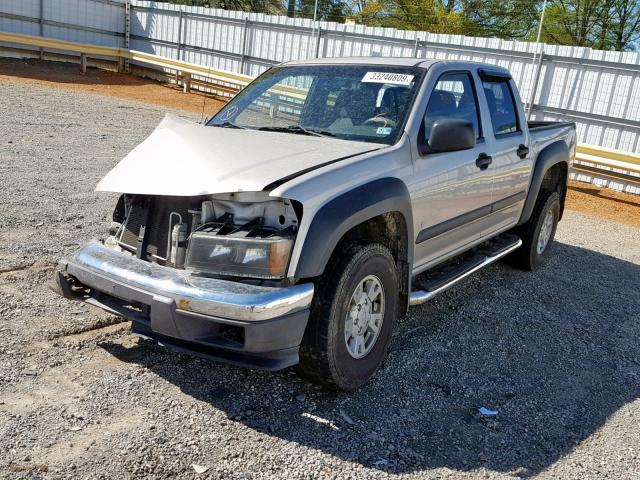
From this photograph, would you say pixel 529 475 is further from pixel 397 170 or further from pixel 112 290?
pixel 112 290

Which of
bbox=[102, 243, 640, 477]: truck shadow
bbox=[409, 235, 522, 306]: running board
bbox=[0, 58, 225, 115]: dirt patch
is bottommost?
bbox=[102, 243, 640, 477]: truck shadow

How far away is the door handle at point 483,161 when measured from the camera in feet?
16.1

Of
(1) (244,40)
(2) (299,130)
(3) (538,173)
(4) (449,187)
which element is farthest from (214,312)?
(1) (244,40)

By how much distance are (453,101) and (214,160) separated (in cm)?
224

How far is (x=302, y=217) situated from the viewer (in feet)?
10.6

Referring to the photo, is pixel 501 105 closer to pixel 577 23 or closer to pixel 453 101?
pixel 453 101

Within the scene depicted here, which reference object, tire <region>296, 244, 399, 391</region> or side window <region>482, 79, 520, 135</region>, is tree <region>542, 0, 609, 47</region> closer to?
side window <region>482, 79, 520, 135</region>

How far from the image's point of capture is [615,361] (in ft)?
15.5

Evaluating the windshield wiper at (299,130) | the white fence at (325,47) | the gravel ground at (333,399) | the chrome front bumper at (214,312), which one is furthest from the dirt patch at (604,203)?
the chrome front bumper at (214,312)

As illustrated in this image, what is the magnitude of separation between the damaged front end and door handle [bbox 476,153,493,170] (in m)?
2.17

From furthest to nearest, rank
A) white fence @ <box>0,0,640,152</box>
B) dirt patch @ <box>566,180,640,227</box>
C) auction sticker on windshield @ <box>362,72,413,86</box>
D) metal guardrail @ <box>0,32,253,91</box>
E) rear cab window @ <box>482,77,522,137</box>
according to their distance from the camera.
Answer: metal guardrail @ <box>0,32,253,91</box> → white fence @ <box>0,0,640,152</box> → dirt patch @ <box>566,180,640,227</box> → rear cab window @ <box>482,77,522,137</box> → auction sticker on windshield @ <box>362,72,413,86</box>

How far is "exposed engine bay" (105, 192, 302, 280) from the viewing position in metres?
3.16

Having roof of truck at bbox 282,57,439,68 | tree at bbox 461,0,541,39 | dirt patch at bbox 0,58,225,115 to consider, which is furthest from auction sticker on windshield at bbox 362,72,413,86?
tree at bbox 461,0,541,39

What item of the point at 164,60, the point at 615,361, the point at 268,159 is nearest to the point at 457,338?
the point at 615,361
